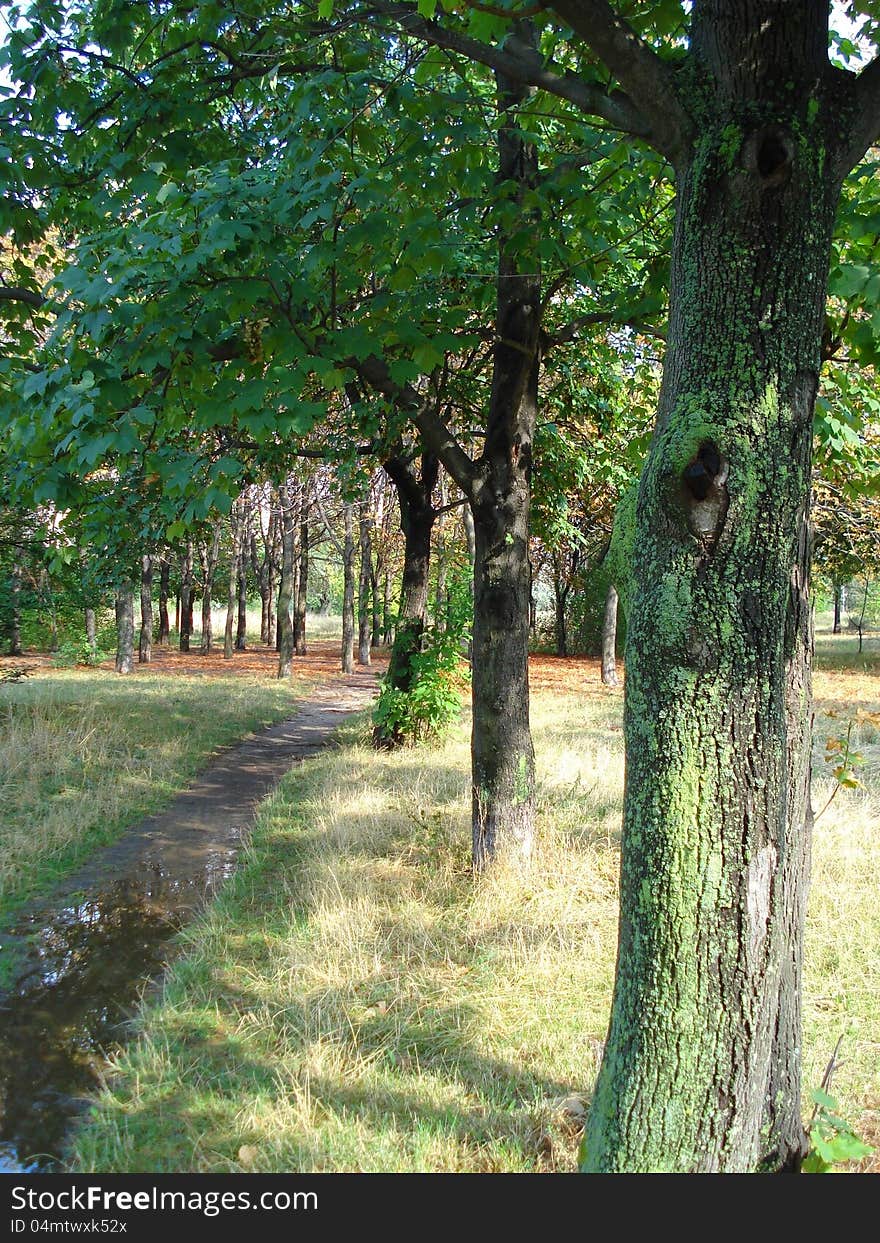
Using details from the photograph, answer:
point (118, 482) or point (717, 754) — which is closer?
point (717, 754)

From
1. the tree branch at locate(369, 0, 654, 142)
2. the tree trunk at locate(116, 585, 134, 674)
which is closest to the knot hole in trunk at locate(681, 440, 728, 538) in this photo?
the tree branch at locate(369, 0, 654, 142)

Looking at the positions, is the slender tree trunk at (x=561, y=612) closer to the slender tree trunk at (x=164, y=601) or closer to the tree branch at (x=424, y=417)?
the slender tree trunk at (x=164, y=601)

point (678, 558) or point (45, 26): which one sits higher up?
point (45, 26)

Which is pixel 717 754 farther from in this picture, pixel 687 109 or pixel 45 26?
pixel 45 26

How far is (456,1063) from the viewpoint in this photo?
3756mm

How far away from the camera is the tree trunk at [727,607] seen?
7.82ft

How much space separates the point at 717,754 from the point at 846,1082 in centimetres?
216

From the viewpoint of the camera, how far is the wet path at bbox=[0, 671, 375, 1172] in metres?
3.83

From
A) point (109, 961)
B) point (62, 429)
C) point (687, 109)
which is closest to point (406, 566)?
point (109, 961)

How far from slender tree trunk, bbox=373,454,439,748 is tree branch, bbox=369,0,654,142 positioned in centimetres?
793

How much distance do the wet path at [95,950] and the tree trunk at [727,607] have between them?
2731 mm

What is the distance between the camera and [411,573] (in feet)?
39.4

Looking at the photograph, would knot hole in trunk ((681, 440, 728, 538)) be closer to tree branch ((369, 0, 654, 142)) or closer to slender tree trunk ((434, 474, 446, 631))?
tree branch ((369, 0, 654, 142))

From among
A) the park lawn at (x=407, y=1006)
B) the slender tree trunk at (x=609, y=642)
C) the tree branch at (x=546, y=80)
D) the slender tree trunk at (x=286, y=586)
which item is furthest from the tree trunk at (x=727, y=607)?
the slender tree trunk at (x=609, y=642)
